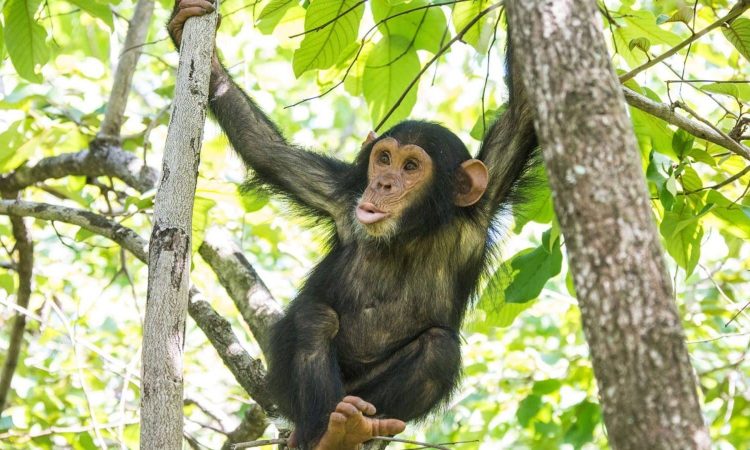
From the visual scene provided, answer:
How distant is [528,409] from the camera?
6805mm

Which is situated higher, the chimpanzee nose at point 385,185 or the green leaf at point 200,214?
the green leaf at point 200,214

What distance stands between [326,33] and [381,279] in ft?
4.25

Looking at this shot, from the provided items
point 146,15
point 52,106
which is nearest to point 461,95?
point 146,15

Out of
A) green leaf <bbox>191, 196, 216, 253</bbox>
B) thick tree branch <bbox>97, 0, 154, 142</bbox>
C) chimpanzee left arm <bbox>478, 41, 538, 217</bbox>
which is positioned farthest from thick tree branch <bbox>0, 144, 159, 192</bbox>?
chimpanzee left arm <bbox>478, 41, 538, 217</bbox>

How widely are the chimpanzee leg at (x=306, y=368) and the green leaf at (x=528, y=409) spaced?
2661 mm

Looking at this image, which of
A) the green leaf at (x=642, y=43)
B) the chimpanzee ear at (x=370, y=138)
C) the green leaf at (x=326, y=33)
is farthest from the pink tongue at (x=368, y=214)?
the green leaf at (x=642, y=43)

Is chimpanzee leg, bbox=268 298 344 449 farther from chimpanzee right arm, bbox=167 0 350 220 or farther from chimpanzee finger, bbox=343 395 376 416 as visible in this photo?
chimpanzee right arm, bbox=167 0 350 220

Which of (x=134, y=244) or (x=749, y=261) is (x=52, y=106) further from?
(x=749, y=261)

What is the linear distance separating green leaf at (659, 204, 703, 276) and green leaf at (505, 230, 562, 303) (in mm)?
550

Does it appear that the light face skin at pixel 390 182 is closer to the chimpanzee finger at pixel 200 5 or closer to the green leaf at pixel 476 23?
the green leaf at pixel 476 23

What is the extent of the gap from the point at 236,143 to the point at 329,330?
123cm

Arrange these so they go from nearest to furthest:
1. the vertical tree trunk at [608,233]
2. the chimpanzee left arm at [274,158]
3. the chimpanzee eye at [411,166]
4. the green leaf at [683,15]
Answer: the vertical tree trunk at [608,233], the green leaf at [683,15], the chimpanzee eye at [411,166], the chimpanzee left arm at [274,158]

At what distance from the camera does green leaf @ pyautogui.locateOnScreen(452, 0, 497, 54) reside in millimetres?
4461

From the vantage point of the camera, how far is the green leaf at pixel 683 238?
4.14m
